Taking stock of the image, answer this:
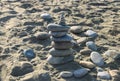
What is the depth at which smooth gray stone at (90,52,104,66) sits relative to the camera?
4336 mm

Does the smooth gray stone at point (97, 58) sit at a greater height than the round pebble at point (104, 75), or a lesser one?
greater

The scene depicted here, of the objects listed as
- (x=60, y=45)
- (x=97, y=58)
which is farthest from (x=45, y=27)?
(x=97, y=58)

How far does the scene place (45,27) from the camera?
545 centimetres

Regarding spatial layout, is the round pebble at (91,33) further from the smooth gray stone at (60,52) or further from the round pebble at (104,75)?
the round pebble at (104,75)

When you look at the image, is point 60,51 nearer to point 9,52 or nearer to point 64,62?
point 64,62

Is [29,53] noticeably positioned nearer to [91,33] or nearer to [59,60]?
[59,60]

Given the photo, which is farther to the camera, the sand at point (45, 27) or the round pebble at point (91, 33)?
the round pebble at point (91, 33)

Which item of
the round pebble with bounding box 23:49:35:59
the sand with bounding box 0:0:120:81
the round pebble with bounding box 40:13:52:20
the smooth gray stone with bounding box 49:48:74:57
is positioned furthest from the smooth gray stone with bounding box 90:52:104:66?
the round pebble with bounding box 40:13:52:20

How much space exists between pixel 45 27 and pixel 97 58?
53.1 inches

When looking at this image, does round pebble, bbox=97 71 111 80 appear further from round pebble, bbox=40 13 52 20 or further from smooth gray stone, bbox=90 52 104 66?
round pebble, bbox=40 13 52 20

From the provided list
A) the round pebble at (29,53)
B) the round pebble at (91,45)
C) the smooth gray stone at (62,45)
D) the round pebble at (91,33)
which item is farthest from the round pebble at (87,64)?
the round pebble at (91,33)

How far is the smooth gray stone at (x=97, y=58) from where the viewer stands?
434cm

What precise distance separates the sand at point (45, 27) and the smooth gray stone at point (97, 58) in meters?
0.08

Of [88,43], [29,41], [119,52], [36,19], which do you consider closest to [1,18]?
[36,19]
